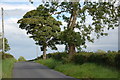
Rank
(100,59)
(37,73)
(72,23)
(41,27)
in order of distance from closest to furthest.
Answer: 1. (100,59)
2. (37,73)
3. (72,23)
4. (41,27)

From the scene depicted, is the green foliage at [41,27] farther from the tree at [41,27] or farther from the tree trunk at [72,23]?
the tree trunk at [72,23]

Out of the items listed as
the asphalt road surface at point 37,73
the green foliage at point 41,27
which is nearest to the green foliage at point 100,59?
the asphalt road surface at point 37,73

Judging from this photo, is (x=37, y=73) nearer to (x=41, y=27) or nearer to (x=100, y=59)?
(x=100, y=59)

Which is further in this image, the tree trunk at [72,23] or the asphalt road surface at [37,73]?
the tree trunk at [72,23]

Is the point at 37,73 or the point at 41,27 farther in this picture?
the point at 41,27

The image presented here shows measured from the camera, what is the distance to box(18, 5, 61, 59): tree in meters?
68.1

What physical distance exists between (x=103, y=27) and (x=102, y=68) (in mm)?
15482

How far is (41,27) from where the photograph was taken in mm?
69188

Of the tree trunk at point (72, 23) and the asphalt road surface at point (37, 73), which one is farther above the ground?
the tree trunk at point (72, 23)

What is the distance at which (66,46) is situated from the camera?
3794 centimetres

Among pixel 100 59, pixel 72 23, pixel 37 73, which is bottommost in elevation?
pixel 37 73

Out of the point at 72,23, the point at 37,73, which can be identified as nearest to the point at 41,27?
the point at 72,23

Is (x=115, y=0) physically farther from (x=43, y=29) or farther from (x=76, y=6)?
(x=43, y=29)

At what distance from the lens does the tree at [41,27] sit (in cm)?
6812
